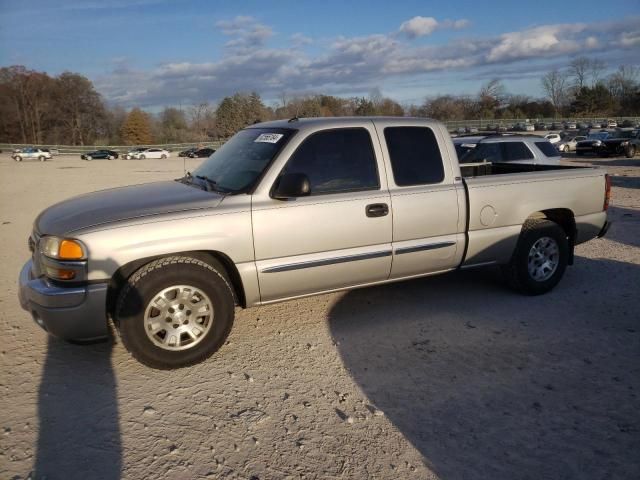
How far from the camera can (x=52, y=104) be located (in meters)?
82.9

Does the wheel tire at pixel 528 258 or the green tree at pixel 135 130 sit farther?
the green tree at pixel 135 130

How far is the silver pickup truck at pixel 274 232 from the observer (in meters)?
3.54

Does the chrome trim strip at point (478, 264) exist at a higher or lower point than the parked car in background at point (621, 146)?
lower

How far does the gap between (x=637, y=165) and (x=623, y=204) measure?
14216mm

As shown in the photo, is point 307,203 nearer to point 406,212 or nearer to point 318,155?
point 318,155

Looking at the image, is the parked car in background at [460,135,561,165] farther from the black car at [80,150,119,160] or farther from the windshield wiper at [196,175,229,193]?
the black car at [80,150,119,160]

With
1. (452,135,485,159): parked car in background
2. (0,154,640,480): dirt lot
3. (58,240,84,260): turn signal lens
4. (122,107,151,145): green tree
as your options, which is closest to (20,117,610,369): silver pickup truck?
(58,240,84,260): turn signal lens

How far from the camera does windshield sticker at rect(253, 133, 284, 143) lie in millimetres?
4276

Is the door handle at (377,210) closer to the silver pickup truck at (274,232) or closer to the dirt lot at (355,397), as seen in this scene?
the silver pickup truck at (274,232)

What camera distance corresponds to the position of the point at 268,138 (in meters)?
4.39

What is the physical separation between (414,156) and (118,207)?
8.65ft

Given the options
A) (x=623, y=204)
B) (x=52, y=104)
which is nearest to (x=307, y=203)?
(x=623, y=204)

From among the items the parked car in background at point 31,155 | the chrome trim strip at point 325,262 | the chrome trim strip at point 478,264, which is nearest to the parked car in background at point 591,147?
the chrome trim strip at point 478,264

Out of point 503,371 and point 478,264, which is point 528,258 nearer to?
point 478,264
